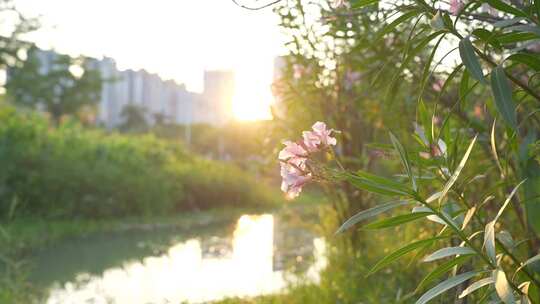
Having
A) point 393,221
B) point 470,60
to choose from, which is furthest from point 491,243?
point 470,60

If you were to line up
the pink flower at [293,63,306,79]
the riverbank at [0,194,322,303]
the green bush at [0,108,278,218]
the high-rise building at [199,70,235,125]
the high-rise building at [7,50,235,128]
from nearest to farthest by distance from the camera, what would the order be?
the pink flower at [293,63,306,79] → the riverbank at [0,194,322,303] → the green bush at [0,108,278,218] → the high-rise building at [7,50,235,128] → the high-rise building at [199,70,235,125]

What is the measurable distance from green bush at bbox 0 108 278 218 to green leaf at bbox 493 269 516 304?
21.0ft

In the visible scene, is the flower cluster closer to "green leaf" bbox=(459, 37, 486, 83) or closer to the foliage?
the foliage

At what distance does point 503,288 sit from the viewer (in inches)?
42.7

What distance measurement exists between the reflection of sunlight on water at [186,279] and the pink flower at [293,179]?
Result: 257cm

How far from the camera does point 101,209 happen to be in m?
8.38

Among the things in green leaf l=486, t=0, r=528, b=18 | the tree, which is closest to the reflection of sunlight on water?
green leaf l=486, t=0, r=528, b=18

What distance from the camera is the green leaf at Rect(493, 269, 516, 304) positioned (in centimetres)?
106

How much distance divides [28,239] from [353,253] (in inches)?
159

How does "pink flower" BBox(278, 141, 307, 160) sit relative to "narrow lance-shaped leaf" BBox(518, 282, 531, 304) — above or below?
above

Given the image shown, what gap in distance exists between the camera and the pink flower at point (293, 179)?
1.34 meters

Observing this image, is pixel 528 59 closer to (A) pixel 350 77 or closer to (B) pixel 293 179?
(B) pixel 293 179

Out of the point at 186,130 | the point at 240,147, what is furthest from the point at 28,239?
the point at 186,130

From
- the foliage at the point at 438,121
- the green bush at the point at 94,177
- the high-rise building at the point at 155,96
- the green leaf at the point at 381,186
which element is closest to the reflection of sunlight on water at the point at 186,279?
the foliage at the point at 438,121
